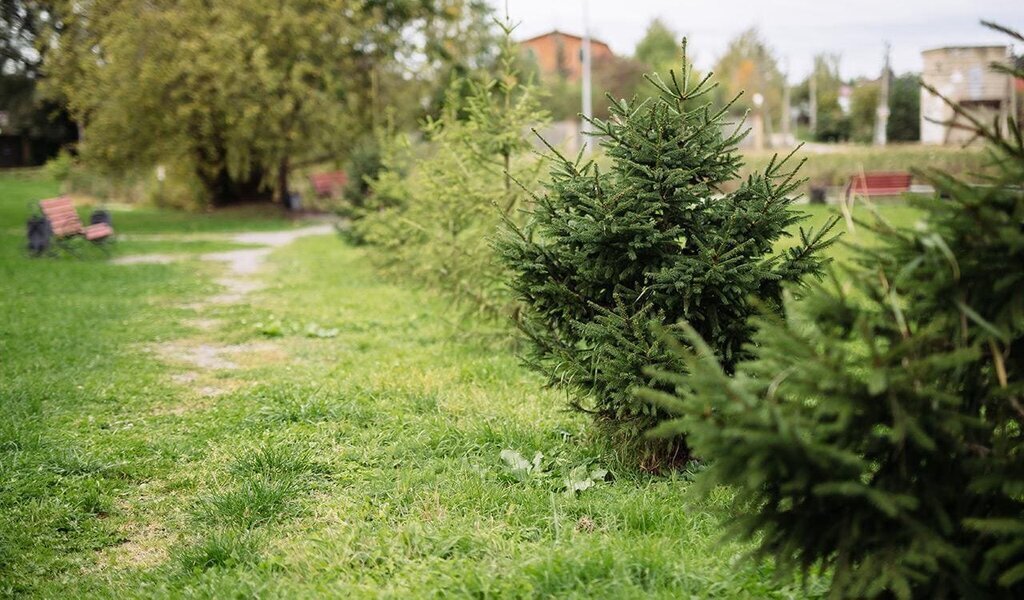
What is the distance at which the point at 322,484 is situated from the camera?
15.0 ft

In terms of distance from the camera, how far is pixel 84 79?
80.3 feet

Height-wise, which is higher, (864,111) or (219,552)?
(864,111)

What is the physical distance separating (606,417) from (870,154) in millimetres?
31543

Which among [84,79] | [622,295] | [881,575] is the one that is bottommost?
[881,575]

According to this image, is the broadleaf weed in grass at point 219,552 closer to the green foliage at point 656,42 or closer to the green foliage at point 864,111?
the green foliage at point 864,111

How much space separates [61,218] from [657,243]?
1572cm

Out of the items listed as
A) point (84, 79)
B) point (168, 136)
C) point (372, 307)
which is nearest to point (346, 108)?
point (168, 136)

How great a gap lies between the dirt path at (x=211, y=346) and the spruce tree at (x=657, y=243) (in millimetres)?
3521

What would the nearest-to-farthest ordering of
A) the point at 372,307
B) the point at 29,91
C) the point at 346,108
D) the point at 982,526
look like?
the point at 982,526 < the point at 372,307 < the point at 346,108 < the point at 29,91

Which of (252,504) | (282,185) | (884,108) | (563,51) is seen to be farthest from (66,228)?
(563,51)

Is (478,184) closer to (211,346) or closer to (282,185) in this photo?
(211,346)

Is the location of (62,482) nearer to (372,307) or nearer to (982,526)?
(982,526)

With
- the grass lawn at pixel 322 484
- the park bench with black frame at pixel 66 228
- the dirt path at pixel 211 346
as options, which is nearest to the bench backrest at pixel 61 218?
the park bench with black frame at pixel 66 228

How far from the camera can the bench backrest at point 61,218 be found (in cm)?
1646
